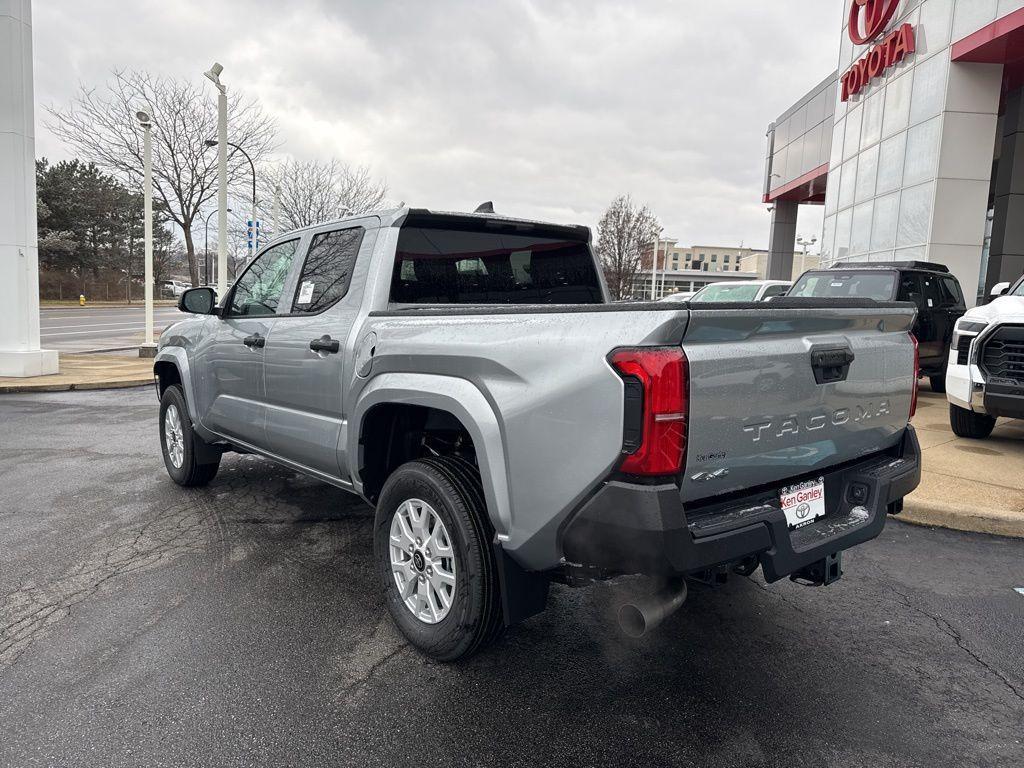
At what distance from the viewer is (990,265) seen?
19.4 meters

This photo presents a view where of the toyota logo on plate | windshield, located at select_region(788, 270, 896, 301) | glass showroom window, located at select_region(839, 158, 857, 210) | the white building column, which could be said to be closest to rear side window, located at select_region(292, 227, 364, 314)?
windshield, located at select_region(788, 270, 896, 301)

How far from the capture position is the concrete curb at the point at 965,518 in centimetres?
468

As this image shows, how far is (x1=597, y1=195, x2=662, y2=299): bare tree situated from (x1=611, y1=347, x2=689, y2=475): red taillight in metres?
42.5

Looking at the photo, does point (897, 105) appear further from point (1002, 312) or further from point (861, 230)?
point (1002, 312)

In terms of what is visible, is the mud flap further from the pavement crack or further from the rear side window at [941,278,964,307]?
the rear side window at [941,278,964,307]

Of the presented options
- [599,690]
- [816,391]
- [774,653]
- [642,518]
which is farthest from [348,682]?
[816,391]

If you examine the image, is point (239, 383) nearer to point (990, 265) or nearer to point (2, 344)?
point (2, 344)

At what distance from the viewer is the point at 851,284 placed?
10.3 metres

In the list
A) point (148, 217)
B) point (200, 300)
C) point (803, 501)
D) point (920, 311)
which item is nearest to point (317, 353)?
point (200, 300)

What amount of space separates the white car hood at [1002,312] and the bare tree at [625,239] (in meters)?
37.3

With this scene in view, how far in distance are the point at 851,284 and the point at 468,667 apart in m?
9.45

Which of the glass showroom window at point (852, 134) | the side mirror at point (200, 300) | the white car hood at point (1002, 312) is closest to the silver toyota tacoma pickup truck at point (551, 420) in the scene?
the side mirror at point (200, 300)

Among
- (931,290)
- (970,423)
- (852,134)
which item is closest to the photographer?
(970,423)

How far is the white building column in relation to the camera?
11.5 m
